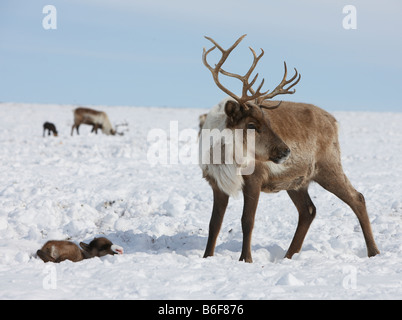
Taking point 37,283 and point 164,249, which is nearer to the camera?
point 37,283

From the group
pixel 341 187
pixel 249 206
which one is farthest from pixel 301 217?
pixel 249 206

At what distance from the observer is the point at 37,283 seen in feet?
15.0

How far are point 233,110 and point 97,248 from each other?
8.05 feet

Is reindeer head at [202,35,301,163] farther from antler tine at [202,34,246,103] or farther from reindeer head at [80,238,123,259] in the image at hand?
reindeer head at [80,238,123,259]

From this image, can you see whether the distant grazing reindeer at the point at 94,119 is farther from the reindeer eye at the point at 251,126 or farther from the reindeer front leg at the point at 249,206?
the reindeer front leg at the point at 249,206

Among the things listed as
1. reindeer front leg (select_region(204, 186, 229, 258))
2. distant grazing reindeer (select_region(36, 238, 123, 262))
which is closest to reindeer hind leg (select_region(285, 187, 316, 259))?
reindeer front leg (select_region(204, 186, 229, 258))

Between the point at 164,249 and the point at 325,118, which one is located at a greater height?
the point at 325,118

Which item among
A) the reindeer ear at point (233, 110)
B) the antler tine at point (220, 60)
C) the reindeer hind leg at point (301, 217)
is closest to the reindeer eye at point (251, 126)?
the reindeer ear at point (233, 110)

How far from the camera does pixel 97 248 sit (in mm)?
6504

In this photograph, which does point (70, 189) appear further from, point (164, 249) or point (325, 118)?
point (325, 118)

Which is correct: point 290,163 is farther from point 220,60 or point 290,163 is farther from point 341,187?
point 220,60
